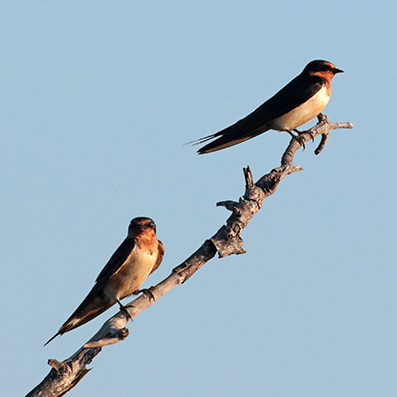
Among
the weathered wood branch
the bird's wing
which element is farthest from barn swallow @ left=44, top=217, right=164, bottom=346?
the bird's wing

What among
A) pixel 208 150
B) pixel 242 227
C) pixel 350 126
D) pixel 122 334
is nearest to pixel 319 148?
pixel 350 126

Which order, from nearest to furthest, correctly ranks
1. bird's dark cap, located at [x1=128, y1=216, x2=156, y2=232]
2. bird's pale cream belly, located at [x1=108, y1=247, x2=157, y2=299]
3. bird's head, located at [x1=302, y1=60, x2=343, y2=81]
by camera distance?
bird's pale cream belly, located at [x1=108, y1=247, x2=157, y2=299]
bird's dark cap, located at [x1=128, y1=216, x2=156, y2=232]
bird's head, located at [x1=302, y1=60, x2=343, y2=81]

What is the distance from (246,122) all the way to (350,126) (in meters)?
1.71

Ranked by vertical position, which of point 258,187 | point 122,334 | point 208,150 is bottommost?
point 122,334

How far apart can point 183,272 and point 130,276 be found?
1422mm

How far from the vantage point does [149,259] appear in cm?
1005

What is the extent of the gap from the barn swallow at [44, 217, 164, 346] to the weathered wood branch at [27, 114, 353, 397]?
96 centimetres

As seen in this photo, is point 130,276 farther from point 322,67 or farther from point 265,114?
point 322,67

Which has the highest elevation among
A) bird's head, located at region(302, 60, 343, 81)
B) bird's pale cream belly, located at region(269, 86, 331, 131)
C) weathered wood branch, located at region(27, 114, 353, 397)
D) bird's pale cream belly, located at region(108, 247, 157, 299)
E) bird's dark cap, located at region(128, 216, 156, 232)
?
bird's head, located at region(302, 60, 343, 81)

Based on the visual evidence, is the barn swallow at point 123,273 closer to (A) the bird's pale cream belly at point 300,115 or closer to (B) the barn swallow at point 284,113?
(B) the barn swallow at point 284,113

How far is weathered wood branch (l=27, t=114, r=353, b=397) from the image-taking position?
26.3 feet

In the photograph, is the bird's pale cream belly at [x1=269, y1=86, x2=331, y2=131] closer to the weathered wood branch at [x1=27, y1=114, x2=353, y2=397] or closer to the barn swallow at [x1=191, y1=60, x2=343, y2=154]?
the barn swallow at [x1=191, y1=60, x2=343, y2=154]

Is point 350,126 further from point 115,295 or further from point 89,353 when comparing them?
point 89,353

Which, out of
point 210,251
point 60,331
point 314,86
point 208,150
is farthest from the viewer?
point 314,86
